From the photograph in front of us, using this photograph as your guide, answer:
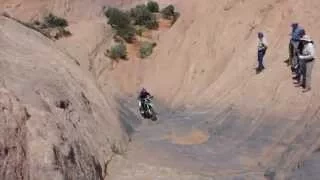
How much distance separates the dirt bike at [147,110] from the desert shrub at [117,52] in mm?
5765

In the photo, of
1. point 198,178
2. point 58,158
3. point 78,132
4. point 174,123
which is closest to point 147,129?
point 174,123

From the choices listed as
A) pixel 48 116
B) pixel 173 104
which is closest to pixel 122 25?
pixel 173 104

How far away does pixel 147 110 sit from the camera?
19078 mm

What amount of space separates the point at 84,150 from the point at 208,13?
1457 cm

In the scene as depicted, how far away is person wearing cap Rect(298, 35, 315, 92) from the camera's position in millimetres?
16688

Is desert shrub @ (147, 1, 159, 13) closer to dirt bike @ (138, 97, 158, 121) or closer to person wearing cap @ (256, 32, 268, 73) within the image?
person wearing cap @ (256, 32, 268, 73)

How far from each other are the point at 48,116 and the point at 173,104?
10.2 m

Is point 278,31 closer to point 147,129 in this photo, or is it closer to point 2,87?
point 147,129

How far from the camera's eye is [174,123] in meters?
18.6

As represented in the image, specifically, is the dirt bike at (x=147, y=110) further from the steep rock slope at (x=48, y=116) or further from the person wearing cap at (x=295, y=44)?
the person wearing cap at (x=295, y=44)

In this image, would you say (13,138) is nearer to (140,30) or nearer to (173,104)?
(173,104)

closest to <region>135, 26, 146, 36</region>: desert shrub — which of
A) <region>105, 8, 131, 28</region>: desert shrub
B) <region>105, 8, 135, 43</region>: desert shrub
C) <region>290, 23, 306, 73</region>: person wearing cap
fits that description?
<region>105, 8, 135, 43</region>: desert shrub

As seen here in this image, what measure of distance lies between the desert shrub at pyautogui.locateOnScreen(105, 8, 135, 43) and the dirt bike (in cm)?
761

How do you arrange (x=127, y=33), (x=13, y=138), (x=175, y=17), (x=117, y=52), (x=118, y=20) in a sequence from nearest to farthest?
(x=13, y=138) → (x=117, y=52) → (x=127, y=33) → (x=118, y=20) → (x=175, y=17)
